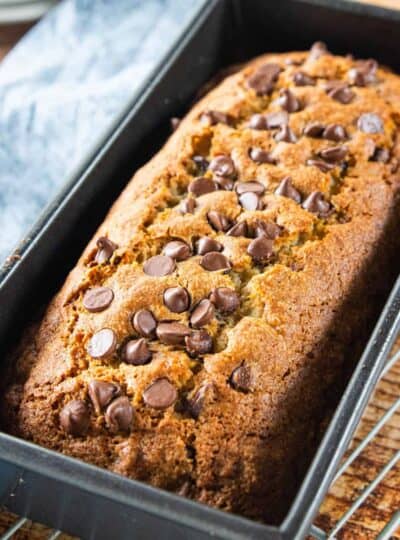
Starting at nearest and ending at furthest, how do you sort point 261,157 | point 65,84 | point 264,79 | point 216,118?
point 261,157 → point 216,118 → point 264,79 → point 65,84

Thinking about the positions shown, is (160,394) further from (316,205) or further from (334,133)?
(334,133)

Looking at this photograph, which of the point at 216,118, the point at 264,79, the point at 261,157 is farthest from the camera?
the point at 264,79

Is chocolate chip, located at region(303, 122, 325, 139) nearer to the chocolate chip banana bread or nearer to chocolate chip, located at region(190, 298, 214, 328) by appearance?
the chocolate chip banana bread

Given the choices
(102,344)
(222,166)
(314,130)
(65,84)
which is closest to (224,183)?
(222,166)

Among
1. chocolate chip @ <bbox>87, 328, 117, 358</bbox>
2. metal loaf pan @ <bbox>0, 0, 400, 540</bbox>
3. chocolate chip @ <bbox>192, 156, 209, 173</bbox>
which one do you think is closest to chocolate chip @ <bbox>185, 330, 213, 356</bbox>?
chocolate chip @ <bbox>87, 328, 117, 358</bbox>

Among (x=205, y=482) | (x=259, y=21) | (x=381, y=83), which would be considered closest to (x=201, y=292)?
(x=205, y=482)

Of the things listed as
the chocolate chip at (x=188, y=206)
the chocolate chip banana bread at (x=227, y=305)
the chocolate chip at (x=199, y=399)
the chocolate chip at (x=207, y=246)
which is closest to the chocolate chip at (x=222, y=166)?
the chocolate chip banana bread at (x=227, y=305)

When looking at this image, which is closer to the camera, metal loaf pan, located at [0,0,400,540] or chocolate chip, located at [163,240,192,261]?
metal loaf pan, located at [0,0,400,540]
